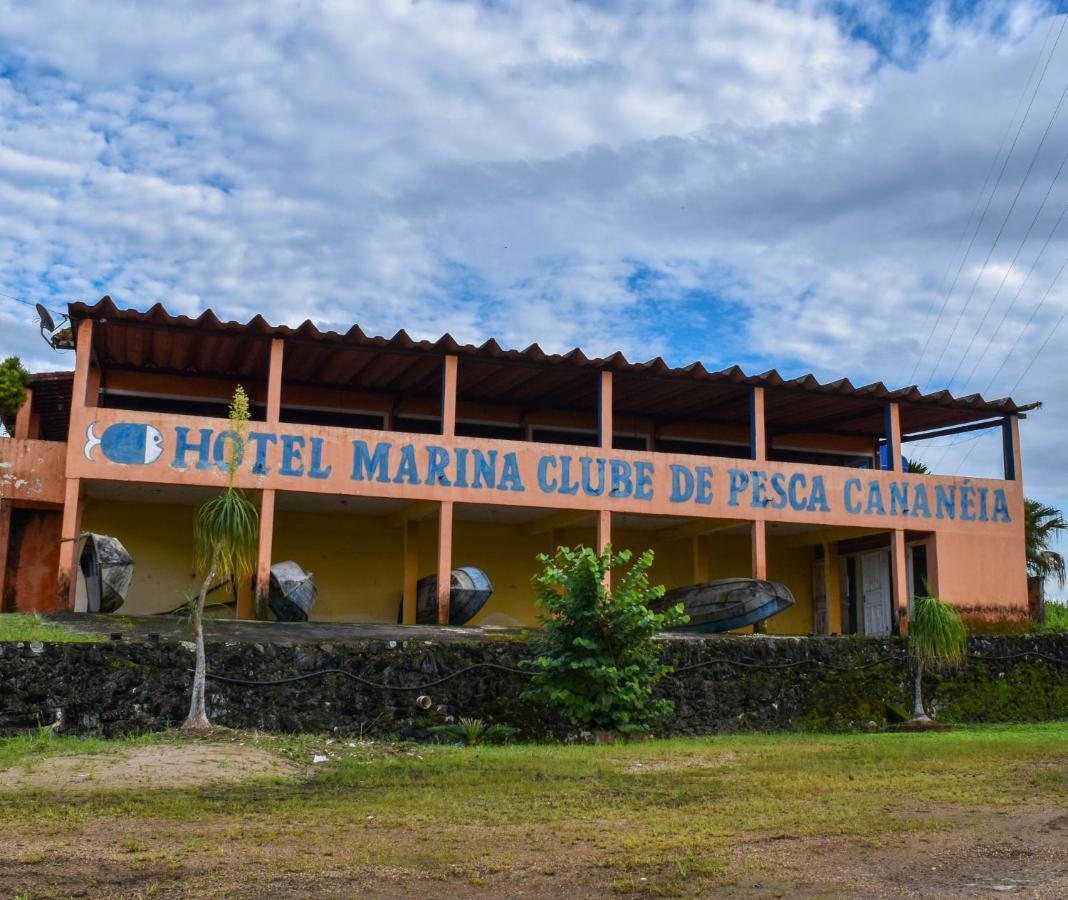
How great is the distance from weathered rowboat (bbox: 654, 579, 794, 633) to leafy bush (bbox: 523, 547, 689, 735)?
18.9ft

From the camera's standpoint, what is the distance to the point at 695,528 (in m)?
23.3

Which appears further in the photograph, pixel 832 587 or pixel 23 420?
pixel 832 587

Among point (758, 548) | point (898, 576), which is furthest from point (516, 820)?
point (898, 576)

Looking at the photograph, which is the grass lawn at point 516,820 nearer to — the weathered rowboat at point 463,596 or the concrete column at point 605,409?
the weathered rowboat at point 463,596

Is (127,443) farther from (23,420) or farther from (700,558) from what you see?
(700,558)

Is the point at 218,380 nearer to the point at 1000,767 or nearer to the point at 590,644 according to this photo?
the point at 590,644

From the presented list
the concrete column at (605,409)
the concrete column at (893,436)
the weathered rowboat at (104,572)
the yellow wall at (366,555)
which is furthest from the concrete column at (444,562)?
the concrete column at (893,436)

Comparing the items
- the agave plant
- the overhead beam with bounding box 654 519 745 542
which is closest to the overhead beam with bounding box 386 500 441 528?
the overhead beam with bounding box 654 519 745 542

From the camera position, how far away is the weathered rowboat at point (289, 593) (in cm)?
1920

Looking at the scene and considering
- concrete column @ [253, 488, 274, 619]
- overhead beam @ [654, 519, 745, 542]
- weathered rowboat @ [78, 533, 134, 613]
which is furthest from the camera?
overhead beam @ [654, 519, 745, 542]

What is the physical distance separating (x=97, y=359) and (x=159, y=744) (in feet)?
35.6

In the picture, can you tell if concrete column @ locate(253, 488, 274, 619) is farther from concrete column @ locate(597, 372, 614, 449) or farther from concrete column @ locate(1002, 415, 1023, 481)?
concrete column @ locate(1002, 415, 1023, 481)

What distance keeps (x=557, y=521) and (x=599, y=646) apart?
780 centimetres

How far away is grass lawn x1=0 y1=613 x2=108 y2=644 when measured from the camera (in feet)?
45.4
